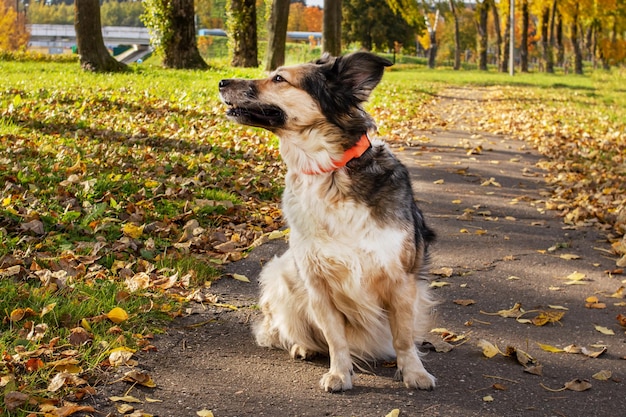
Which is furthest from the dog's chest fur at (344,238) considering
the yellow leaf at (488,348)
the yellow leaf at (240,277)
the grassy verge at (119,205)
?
the yellow leaf at (240,277)

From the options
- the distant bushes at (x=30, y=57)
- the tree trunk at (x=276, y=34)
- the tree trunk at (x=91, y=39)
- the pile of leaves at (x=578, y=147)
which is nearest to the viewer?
the pile of leaves at (x=578, y=147)

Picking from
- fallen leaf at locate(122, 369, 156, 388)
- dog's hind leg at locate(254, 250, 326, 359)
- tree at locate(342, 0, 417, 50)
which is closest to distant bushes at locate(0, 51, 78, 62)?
dog's hind leg at locate(254, 250, 326, 359)

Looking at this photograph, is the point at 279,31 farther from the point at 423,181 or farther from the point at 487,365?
the point at 487,365

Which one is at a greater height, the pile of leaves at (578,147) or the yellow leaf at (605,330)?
the pile of leaves at (578,147)

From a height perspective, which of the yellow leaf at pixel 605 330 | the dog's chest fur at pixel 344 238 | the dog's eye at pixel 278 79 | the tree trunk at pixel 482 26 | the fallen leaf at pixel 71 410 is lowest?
the yellow leaf at pixel 605 330

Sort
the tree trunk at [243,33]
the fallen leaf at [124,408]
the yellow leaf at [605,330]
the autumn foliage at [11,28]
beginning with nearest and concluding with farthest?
the fallen leaf at [124,408], the yellow leaf at [605,330], the tree trunk at [243,33], the autumn foliage at [11,28]

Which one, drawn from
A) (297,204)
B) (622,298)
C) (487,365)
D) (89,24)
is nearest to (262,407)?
(297,204)

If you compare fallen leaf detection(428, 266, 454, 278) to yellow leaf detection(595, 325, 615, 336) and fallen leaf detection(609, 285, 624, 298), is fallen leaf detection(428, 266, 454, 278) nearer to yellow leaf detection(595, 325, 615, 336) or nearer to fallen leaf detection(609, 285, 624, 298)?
fallen leaf detection(609, 285, 624, 298)

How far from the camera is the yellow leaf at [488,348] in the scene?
4.81m

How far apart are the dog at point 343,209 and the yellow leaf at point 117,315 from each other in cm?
122

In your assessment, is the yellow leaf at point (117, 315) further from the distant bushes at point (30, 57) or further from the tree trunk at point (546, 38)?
the tree trunk at point (546, 38)

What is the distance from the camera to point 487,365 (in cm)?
466

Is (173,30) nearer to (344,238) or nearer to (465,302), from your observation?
(465,302)

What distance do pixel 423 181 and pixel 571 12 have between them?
166ft
